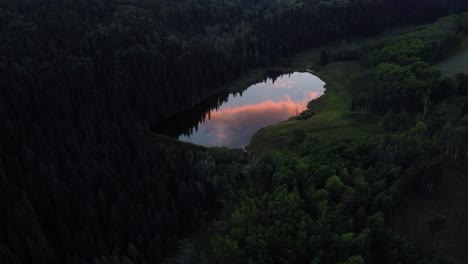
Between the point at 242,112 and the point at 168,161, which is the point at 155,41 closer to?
the point at 242,112

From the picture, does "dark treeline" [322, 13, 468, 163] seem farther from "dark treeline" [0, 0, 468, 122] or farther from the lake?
"dark treeline" [0, 0, 468, 122]

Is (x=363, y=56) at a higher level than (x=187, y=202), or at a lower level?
higher

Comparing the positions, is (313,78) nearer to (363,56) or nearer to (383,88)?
(363,56)

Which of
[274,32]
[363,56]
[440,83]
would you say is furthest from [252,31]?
[440,83]

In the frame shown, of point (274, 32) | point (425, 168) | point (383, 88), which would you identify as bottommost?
point (425, 168)

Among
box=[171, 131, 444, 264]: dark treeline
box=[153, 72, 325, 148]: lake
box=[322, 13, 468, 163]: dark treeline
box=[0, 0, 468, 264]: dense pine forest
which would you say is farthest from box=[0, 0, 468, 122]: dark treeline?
box=[171, 131, 444, 264]: dark treeline

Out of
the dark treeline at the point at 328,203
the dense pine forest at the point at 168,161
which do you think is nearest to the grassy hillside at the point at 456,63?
the dense pine forest at the point at 168,161
